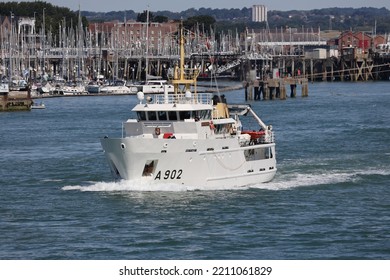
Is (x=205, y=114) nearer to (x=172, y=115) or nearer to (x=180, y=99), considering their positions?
(x=180, y=99)

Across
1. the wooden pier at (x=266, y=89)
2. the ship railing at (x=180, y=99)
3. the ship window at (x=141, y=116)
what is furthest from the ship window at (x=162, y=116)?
the wooden pier at (x=266, y=89)

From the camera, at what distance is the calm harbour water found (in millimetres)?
32625

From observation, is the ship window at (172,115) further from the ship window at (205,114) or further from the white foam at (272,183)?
the white foam at (272,183)

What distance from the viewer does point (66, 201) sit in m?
41.1

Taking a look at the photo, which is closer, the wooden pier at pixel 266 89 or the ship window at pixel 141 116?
the ship window at pixel 141 116

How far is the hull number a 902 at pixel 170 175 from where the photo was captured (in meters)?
41.6

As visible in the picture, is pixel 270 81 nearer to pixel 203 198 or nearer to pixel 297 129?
pixel 297 129

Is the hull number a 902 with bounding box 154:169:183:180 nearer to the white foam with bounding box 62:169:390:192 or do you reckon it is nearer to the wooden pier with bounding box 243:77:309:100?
the white foam with bounding box 62:169:390:192

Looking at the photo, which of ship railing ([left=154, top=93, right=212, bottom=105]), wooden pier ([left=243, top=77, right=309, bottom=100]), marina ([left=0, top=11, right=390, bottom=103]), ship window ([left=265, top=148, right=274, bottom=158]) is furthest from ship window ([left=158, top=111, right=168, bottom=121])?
marina ([left=0, top=11, right=390, bottom=103])

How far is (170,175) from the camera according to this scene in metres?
41.7

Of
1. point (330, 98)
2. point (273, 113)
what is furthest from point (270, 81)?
point (273, 113)

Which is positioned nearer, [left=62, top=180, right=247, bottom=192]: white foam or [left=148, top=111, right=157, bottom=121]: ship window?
[left=62, top=180, right=247, bottom=192]: white foam

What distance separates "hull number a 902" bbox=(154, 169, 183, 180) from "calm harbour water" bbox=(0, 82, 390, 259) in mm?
324

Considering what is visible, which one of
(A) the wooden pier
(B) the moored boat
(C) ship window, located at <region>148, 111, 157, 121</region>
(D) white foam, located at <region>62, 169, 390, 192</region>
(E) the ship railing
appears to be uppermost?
(E) the ship railing
